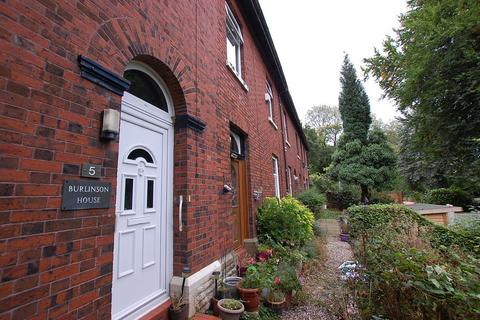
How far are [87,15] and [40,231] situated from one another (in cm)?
167

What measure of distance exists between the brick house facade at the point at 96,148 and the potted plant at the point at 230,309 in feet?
1.84

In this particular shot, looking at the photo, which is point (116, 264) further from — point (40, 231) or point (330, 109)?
point (330, 109)

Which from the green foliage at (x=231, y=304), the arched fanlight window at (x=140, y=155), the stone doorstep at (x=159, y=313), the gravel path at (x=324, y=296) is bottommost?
the gravel path at (x=324, y=296)

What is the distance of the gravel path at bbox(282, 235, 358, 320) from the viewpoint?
314 cm

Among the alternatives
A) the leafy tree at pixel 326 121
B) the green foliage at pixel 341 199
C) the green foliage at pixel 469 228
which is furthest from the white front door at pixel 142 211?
the leafy tree at pixel 326 121

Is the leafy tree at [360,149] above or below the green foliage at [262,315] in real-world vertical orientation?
above

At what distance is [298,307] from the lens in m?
3.81

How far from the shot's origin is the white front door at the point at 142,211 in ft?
7.88

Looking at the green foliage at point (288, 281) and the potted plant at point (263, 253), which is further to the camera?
the potted plant at point (263, 253)

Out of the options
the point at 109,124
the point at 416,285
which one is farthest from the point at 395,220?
the point at 109,124

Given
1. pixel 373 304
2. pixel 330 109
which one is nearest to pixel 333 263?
pixel 373 304

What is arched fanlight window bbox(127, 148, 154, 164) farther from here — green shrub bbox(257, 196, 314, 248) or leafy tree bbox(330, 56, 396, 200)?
leafy tree bbox(330, 56, 396, 200)

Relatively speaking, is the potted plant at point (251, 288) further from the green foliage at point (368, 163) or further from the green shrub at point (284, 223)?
the green foliage at point (368, 163)

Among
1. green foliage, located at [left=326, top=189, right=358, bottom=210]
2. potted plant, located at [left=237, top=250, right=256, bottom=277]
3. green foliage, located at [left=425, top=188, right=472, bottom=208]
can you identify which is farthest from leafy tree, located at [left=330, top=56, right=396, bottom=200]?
potted plant, located at [left=237, top=250, right=256, bottom=277]
